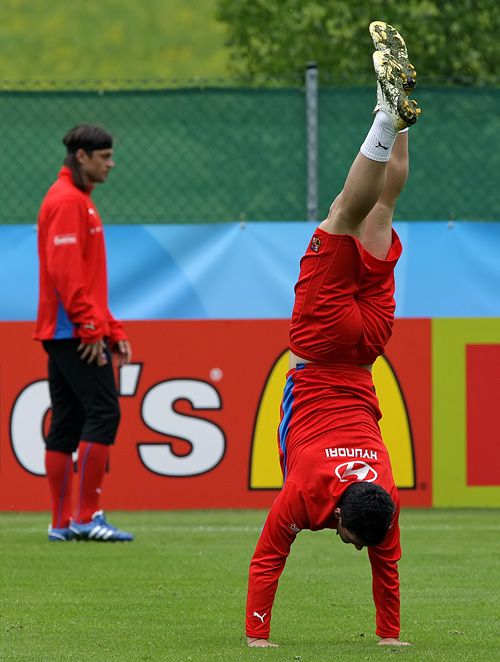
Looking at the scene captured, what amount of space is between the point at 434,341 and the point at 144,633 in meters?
4.91

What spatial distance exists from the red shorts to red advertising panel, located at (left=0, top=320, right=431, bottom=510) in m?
4.46

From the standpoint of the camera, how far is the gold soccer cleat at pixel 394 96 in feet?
18.3

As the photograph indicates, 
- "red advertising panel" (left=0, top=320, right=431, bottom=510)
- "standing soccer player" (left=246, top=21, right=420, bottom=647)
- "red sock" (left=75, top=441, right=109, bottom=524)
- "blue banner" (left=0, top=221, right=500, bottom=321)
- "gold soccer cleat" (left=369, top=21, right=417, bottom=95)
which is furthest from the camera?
"blue banner" (left=0, top=221, right=500, bottom=321)

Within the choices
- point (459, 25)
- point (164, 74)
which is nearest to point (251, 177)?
point (459, 25)

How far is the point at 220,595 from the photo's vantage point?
22.9 feet

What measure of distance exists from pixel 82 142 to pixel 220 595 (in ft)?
9.70

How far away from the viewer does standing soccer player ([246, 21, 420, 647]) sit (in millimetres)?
5516

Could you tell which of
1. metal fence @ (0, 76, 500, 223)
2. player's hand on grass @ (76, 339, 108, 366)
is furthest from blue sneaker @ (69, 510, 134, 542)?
metal fence @ (0, 76, 500, 223)

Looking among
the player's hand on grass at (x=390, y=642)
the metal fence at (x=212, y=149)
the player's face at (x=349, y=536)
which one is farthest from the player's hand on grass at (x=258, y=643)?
the metal fence at (x=212, y=149)

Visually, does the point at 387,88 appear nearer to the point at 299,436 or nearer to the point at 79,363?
the point at 299,436

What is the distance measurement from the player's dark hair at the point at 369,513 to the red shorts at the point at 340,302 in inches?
26.4

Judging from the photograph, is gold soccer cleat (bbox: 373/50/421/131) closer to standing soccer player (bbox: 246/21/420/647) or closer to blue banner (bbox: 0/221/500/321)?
standing soccer player (bbox: 246/21/420/647)

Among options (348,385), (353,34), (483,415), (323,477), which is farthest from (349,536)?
(353,34)

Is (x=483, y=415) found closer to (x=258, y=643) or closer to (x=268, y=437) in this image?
(x=268, y=437)
